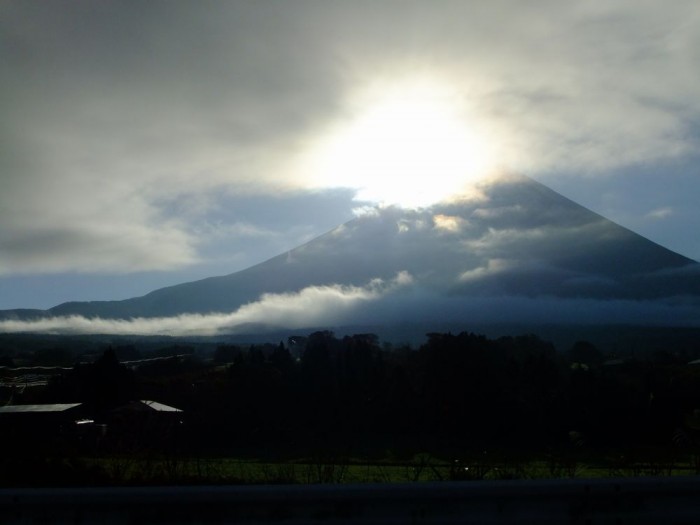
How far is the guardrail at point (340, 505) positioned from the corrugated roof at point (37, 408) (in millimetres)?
5216

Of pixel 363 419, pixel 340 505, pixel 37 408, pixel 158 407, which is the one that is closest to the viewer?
pixel 340 505

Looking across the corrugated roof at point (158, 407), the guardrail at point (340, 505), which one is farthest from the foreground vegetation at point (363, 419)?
the guardrail at point (340, 505)

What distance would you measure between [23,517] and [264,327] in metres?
55.0

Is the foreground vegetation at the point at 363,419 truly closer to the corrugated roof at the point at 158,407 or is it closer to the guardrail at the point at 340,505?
the corrugated roof at the point at 158,407

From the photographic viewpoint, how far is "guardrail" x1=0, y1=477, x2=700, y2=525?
3.78 m

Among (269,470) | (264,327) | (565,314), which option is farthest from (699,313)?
(269,470)

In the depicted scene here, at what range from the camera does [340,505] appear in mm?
3826

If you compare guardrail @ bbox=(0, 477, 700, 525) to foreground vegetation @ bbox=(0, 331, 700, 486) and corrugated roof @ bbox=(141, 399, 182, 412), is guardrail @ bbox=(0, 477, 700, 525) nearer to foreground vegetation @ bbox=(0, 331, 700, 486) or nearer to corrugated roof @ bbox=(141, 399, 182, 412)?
foreground vegetation @ bbox=(0, 331, 700, 486)

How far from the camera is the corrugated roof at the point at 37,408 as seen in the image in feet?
28.2

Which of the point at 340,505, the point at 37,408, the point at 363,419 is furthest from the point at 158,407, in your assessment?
the point at 340,505

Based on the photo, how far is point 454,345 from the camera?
1639 cm

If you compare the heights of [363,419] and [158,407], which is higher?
[158,407]

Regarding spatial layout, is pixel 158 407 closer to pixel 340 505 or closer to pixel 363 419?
pixel 363 419

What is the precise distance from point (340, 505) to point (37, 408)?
269 inches
